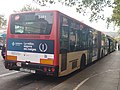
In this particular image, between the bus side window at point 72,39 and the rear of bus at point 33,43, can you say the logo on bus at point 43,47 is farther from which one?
the bus side window at point 72,39

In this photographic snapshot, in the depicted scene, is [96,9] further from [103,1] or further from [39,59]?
[39,59]

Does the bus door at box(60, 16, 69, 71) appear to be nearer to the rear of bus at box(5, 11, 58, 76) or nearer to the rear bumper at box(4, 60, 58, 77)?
the rear of bus at box(5, 11, 58, 76)

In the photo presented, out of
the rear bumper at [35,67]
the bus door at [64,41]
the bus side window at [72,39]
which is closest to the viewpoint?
the rear bumper at [35,67]

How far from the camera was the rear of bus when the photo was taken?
928 cm

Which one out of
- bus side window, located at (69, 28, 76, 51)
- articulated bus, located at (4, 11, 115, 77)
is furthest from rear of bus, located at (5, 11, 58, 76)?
bus side window, located at (69, 28, 76, 51)

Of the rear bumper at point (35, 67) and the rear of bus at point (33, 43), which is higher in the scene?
the rear of bus at point (33, 43)

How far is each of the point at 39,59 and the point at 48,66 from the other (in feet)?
1.60

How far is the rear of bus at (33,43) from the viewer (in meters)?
9.28

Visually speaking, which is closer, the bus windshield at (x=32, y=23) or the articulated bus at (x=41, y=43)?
the articulated bus at (x=41, y=43)

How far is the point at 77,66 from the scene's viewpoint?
12164 millimetres

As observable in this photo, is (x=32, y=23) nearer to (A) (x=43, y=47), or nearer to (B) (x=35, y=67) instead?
(A) (x=43, y=47)

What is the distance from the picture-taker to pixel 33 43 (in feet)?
31.8

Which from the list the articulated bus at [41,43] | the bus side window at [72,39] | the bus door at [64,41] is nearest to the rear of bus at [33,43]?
the articulated bus at [41,43]

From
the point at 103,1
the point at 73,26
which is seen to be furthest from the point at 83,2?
the point at 73,26
